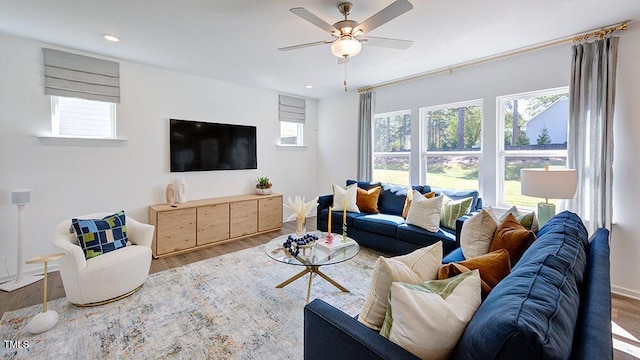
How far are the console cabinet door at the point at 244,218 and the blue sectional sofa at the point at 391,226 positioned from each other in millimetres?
1071

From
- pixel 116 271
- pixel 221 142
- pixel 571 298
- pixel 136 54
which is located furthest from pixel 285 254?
pixel 136 54

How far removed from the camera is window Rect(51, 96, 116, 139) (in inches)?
126

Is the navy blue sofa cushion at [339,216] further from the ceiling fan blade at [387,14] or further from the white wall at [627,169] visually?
the white wall at [627,169]

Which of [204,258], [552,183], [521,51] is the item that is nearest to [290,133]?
[204,258]

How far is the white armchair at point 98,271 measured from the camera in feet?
7.44

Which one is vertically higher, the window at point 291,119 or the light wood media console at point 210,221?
the window at point 291,119

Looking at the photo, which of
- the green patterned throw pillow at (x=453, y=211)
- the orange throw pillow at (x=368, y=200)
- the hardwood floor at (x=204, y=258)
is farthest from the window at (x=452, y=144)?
the hardwood floor at (x=204, y=258)

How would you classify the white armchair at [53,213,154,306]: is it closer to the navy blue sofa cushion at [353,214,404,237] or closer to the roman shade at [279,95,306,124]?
the navy blue sofa cushion at [353,214,404,237]

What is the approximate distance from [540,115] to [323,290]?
3.15 meters

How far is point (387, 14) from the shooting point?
1.94m

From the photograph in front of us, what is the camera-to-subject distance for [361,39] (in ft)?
7.86

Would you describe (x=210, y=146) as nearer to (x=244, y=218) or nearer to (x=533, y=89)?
(x=244, y=218)

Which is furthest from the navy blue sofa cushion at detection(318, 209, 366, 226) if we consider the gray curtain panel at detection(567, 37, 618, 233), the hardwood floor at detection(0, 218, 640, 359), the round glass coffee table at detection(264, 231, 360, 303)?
the gray curtain panel at detection(567, 37, 618, 233)

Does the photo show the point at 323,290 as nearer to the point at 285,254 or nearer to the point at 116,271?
the point at 285,254
